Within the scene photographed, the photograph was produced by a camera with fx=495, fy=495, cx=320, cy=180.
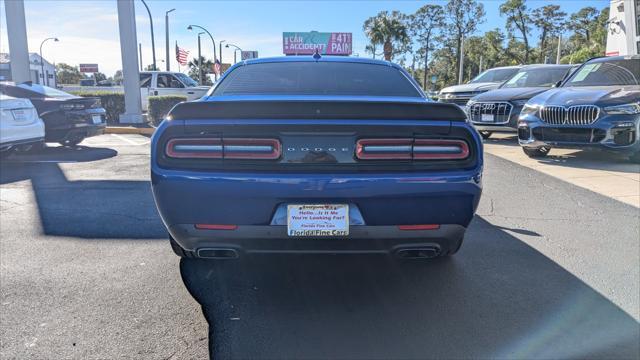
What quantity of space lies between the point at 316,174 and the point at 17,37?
16.5 metres

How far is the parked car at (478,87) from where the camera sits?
42.5ft

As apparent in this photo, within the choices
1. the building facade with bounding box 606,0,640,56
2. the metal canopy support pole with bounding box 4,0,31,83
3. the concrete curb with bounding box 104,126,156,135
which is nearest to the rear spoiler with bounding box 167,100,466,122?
the concrete curb with bounding box 104,126,156,135

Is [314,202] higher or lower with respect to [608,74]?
lower

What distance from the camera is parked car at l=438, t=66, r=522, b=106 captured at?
42.5 feet

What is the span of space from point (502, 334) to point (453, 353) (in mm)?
375

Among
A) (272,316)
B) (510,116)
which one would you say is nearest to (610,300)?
(272,316)

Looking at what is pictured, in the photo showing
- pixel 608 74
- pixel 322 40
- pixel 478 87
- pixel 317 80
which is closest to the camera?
pixel 317 80

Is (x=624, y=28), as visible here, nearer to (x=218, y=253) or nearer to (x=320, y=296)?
(x=320, y=296)

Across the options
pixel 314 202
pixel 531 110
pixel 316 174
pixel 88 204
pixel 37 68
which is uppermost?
pixel 37 68

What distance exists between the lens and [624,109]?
731cm

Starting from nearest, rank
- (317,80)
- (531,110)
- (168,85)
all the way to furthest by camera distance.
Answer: (317,80) → (531,110) → (168,85)

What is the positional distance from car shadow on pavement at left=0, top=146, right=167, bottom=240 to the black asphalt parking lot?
34 millimetres

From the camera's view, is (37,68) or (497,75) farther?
(37,68)

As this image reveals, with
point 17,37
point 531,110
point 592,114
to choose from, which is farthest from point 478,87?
point 17,37
